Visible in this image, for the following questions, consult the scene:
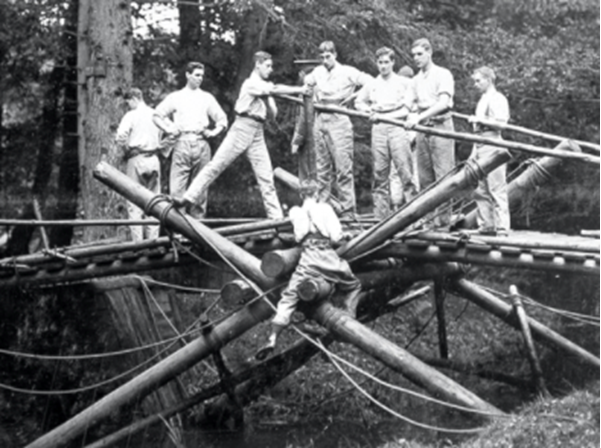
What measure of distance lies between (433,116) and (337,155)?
1.71m

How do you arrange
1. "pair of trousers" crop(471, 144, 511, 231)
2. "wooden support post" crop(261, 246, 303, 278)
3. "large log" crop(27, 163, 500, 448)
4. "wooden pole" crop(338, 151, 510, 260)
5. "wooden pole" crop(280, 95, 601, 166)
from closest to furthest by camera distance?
1. "wooden pole" crop(280, 95, 601, 166)
2. "wooden pole" crop(338, 151, 510, 260)
3. "large log" crop(27, 163, 500, 448)
4. "wooden support post" crop(261, 246, 303, 278)
5. "pair of trousers" crop(471, 144, 511, 231)

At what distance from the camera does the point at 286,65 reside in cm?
1845

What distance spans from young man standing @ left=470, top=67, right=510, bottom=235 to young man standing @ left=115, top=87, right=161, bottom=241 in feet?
13.5

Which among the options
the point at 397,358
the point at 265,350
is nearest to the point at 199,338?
the point at 265,350

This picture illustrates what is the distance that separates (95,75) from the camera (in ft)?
48.6

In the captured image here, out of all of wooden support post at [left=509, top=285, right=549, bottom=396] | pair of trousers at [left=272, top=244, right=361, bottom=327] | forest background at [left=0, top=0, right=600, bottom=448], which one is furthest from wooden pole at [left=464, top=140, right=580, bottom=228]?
forest background at [left=0, top=0, right=600, bottom=448]

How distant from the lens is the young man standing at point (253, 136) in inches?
487

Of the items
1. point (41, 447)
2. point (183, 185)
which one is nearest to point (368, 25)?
point (183, 185)

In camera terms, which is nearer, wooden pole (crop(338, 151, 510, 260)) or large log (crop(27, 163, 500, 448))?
wooden pole (crop(338, 151, 510, 260))

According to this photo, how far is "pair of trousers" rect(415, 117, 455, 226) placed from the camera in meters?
12.2

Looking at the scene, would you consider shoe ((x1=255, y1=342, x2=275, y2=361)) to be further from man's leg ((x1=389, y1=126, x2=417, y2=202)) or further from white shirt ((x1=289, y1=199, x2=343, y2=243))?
man's leg ((x1=389, y1=126, x2=417, y2=202))

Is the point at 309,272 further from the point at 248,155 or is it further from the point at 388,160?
the point at 388,160

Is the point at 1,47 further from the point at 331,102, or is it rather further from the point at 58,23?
the point at 331,102

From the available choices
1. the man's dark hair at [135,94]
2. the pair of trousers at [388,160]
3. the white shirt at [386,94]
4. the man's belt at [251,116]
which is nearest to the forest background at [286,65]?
the man's dark hair at [135,94]
